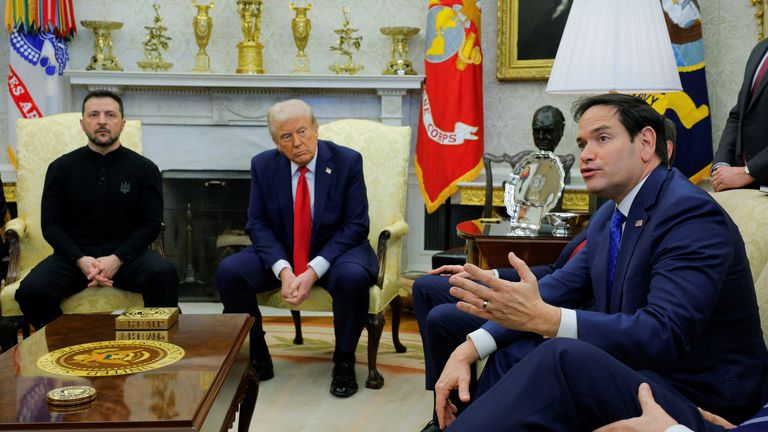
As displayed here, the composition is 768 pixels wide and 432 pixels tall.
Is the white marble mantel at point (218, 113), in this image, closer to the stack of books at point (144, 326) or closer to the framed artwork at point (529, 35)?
the framed artwork at point (529, 35)

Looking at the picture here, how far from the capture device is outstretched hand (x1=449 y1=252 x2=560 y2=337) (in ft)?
5.32

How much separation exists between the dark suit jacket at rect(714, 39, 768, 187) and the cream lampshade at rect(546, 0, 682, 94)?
49 cm

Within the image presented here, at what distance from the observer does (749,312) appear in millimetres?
1678

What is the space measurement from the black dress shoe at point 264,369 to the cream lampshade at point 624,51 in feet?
5.66

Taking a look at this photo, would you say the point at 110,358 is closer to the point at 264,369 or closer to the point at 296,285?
the point at 296,285

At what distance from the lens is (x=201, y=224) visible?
5.04 m

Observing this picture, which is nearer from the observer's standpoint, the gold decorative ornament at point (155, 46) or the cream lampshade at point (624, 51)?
the cream lampshade at point (624, 51)

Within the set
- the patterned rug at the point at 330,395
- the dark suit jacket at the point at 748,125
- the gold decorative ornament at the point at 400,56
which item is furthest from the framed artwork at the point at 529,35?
the patterned rug at the point at 330,395

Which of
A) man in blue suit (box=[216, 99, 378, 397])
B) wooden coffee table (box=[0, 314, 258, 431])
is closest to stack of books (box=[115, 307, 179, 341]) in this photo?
wooden coffee table (box=[0, 314, 258, 431])

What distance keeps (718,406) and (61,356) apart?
1587 mm

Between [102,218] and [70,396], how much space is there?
1.95 m

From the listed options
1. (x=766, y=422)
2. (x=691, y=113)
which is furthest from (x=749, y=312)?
(x=691, y=113)

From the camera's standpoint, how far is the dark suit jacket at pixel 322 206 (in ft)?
11.2

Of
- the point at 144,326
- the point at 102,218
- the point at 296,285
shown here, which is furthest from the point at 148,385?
the point at 102,218
